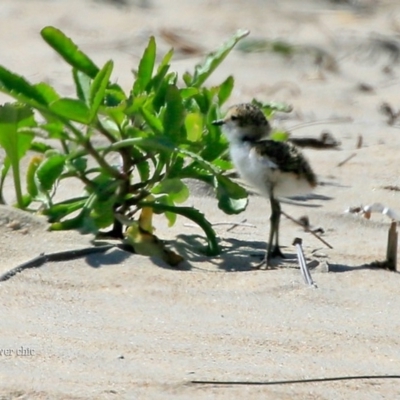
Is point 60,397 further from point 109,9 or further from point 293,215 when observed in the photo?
point 109,9

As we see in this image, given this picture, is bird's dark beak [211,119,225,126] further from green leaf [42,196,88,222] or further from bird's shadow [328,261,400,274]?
bird's shadow [328,261,400,274]

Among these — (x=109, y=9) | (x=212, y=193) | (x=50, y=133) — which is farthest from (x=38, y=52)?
(x=50, y=133)

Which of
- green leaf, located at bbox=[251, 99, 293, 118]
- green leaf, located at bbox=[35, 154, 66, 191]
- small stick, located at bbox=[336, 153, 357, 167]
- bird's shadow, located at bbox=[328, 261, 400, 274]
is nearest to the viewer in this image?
bird's shadow, located at bbox=[328, 261, 400, 274]

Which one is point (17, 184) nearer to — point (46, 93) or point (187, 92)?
point (46, 93)

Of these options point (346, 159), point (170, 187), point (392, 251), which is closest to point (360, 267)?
point (392, 251)

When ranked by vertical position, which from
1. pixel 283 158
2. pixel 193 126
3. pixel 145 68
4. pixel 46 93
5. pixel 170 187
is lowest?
pixel 170 187

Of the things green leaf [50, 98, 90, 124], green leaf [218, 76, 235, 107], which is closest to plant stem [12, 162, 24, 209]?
green leaf [50, 98, 90, 124]
